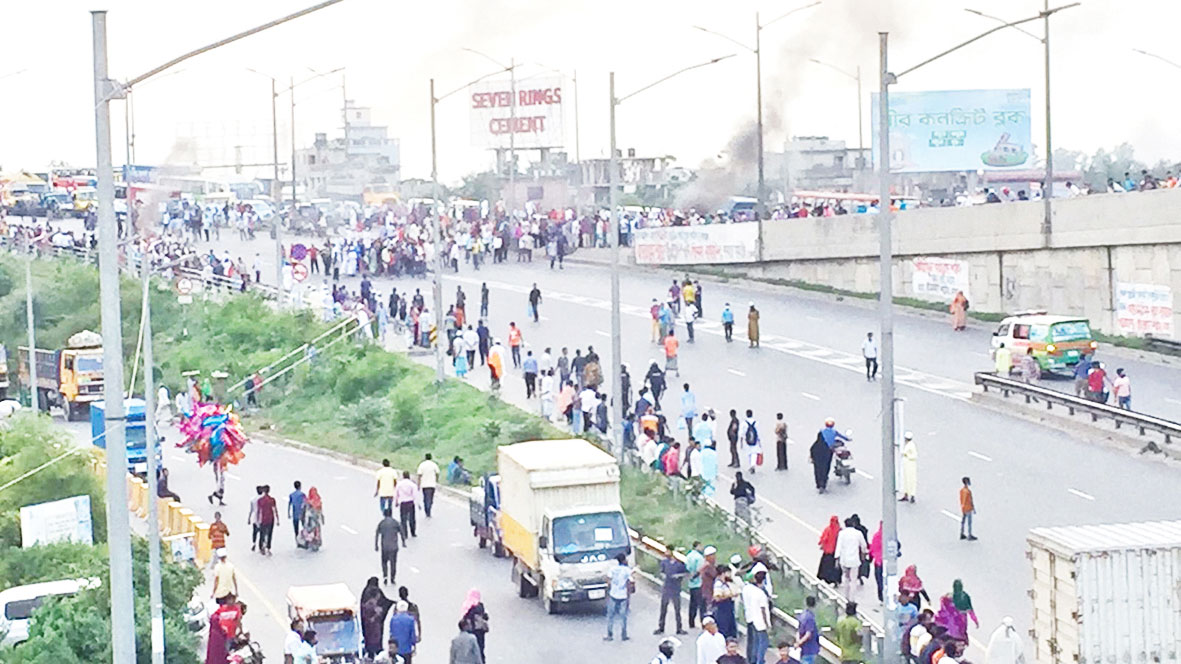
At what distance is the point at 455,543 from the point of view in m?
30.3

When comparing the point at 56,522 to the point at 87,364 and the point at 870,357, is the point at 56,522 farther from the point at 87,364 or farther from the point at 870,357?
the point at 87,364

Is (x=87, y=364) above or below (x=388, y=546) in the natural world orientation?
above

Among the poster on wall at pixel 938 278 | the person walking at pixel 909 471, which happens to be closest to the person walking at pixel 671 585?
the person walking at pixel 909 471

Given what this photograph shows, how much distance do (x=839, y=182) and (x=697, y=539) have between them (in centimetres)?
8708

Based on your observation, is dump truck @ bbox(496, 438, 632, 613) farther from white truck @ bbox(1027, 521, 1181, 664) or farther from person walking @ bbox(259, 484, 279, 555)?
white truck @ bbox(1027, 521, 1181, 664)

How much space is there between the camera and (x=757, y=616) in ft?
71.6

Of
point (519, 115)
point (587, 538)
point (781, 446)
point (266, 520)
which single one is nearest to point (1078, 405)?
point (781, 446)

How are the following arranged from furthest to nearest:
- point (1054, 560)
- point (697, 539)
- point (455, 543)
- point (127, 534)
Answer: point (455, 543) < point (697, 539) < point (1054, 560) < point (127, 534)

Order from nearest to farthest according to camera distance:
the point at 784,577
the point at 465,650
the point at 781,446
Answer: the point at 465,650
the point at 784,577
the point at 781,446

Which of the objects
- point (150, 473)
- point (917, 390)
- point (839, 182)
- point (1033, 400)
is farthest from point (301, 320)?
point (839, 182)

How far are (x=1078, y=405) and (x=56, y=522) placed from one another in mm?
17315

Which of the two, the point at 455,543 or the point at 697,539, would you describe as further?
the point at 455,543

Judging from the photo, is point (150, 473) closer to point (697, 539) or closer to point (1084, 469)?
point (697, 539)

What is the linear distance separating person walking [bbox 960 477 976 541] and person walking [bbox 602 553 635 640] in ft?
17.1
